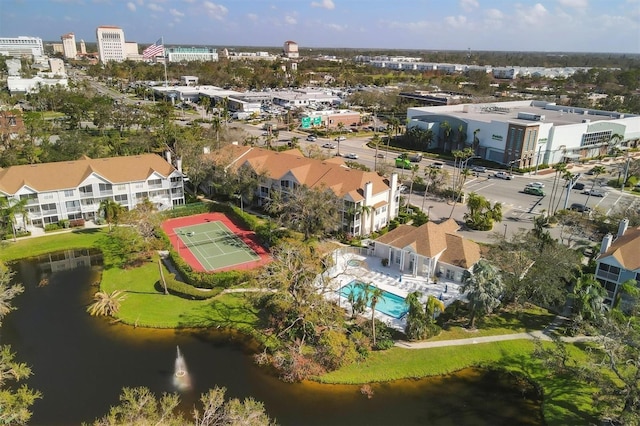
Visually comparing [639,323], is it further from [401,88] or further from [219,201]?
[401,88]

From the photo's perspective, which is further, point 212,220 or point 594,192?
point 594,192

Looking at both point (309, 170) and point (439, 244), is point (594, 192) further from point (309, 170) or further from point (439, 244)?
point (309, 170)

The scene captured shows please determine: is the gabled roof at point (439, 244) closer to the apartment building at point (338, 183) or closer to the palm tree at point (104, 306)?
the apartment building at point (338, 183)

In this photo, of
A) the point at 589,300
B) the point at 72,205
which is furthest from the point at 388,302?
the point at 72,205

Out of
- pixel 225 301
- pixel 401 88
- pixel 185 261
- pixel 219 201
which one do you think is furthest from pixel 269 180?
pixel 401 88

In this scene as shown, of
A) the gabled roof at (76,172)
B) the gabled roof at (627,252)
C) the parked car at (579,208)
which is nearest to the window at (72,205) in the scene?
the gabled roof at (76,172)

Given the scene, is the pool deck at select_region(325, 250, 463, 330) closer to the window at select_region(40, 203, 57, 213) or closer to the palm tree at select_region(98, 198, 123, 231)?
the palm tree at select_region(98, 198, 123, 231)
